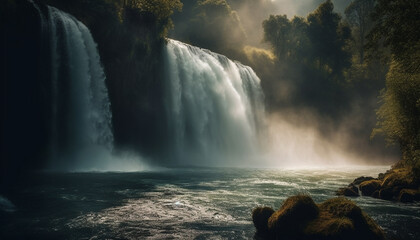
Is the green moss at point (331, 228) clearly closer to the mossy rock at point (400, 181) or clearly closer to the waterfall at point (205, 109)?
the mossy rock at point (400, 181)

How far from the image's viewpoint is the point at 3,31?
18766 mm

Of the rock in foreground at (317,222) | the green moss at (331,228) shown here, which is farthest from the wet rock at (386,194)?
the green moss at (331,228)

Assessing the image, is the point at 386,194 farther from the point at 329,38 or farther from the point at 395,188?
the point at 329,38

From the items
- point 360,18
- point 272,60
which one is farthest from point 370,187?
point 360,18

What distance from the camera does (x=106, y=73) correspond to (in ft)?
88.5

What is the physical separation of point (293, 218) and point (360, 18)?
61325 mm

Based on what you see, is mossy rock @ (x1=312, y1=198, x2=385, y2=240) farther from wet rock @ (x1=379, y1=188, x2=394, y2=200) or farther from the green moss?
wet rock @ (x1=379, y1=188, x2=394, y2=200)

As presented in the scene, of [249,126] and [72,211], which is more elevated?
[249,126]

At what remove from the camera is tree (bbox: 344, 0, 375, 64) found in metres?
57.7

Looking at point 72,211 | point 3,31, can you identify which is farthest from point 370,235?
point 3,31

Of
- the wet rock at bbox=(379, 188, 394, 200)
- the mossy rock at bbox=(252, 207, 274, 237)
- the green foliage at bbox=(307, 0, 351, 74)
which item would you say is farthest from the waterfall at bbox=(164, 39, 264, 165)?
the mossy rock at bbox=(252, 207, 274, 237)

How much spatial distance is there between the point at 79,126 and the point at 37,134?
2.90 meters

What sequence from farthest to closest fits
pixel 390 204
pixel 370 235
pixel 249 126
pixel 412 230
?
1. pixel 249 126
2. pixel 390 204
3. pixel 412 230
4. pixel 370 235

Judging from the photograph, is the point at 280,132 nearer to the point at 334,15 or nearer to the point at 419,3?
the point at 334,15
